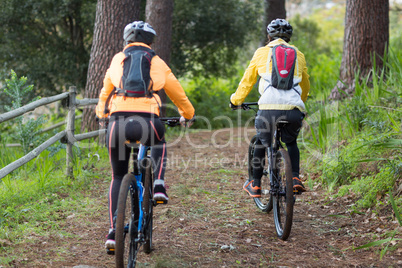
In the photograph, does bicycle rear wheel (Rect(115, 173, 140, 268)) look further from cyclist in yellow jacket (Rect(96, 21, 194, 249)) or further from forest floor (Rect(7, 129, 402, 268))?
forest floor (Rect(7, 129, 402, 268))

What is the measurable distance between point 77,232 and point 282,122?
2707 millimetres

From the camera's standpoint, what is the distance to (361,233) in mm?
5078

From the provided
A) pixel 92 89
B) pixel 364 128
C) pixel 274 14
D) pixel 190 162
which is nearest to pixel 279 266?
pixel 364 128

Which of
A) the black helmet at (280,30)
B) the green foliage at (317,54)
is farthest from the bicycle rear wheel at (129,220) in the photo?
the green foliage at (317,54)

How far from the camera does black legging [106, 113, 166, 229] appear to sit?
3.68m

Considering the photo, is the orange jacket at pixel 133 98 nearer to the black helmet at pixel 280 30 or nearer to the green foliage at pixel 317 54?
the black helmet at pixel 280 30

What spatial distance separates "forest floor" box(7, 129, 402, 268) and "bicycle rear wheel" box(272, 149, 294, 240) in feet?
0.51

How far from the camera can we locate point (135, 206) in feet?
12.8

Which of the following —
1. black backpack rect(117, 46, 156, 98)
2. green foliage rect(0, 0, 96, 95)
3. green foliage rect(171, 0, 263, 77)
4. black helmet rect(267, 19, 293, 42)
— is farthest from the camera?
green foliage rect(171, 0, 263, 77)

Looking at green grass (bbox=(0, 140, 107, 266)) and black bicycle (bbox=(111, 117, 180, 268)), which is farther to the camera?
green grass (bbox=(0, 140, 107, 266))

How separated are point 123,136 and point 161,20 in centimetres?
747

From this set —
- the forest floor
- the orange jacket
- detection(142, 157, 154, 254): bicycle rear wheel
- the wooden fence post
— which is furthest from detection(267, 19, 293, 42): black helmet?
the wooden fence post

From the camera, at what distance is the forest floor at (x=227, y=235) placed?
4410mm

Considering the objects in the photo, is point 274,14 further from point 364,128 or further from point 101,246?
point 101,246
